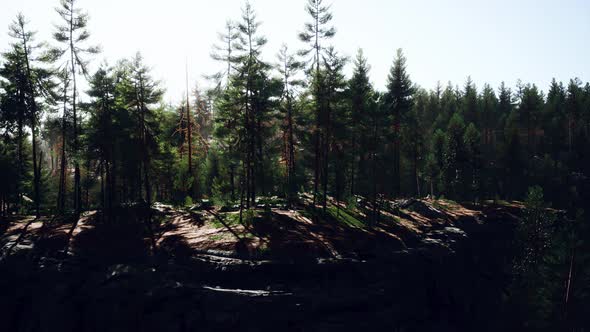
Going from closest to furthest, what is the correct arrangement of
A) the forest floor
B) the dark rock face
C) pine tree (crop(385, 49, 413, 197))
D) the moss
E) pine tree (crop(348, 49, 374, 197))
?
the dark rock face → the forest floor → the moss → pine tree (crop(348, 49, 374, 197)) → pine tree (crop(385, 49, 413, 197))

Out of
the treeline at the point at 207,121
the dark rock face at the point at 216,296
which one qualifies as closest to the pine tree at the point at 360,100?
the treeline at the point at 207,121

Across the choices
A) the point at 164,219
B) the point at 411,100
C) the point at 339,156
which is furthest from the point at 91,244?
the point at 411,100

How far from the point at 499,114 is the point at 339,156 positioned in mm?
56779

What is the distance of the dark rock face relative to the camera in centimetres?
1722

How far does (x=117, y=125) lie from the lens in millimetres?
27703

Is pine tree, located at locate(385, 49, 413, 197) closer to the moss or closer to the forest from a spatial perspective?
the forest

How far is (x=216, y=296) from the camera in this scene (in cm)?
1753

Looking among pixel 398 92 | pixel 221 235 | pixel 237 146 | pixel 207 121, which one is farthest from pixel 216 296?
pixel 398 92

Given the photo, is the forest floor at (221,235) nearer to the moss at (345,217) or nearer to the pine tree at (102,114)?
the moss at (345,217)

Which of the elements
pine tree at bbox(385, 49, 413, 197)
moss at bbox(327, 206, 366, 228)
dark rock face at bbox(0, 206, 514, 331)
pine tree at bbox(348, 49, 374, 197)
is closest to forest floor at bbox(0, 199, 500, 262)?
moss at bbox(327, 206, 366, 228)

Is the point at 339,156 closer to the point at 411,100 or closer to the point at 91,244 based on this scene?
the point at 411,100

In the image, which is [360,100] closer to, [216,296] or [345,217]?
[345,217]

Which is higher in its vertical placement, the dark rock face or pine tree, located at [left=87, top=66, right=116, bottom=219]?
pine tree, located at [left=87, top=66, right=116, bottom=219]

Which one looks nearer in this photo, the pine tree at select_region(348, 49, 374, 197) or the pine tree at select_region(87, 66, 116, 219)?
the pine tree at select_region(87, 66, 116, 219)
